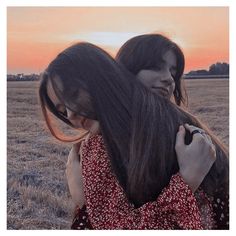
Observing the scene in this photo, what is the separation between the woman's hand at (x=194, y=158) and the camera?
4.64ft

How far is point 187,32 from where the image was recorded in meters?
1.73

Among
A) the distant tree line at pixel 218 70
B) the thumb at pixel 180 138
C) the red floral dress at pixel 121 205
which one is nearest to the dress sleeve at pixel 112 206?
the red floral dress at pixel 121 205

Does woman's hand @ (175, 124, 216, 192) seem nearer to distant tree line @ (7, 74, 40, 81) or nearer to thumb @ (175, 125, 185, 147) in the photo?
thumb @ (175, 125, 185, 147)

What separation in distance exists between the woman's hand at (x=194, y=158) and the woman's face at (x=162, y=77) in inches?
7.1

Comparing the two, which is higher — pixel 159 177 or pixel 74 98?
pixel 74 98

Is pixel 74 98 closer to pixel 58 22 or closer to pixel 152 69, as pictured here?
pixel 152 69

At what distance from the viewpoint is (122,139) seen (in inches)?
58.5

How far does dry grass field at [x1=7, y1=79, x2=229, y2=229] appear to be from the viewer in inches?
67.4

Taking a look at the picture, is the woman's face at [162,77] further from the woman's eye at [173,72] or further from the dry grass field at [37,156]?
the dry grass field at [37,156]

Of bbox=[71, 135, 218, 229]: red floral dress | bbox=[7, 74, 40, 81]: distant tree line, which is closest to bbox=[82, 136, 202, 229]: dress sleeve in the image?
bbox=[71, 135, 218, 229]: red floral dress

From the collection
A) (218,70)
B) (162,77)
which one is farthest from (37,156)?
(218,70)

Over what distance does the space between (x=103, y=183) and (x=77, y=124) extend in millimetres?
209
